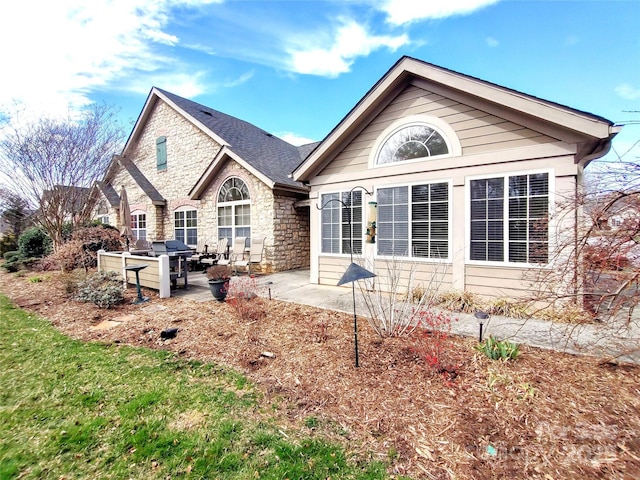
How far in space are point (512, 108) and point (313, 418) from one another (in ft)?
20.5

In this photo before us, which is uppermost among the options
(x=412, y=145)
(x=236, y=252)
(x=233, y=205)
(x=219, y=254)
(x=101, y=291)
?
(x=412, y=145)

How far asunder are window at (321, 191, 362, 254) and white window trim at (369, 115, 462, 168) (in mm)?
1084

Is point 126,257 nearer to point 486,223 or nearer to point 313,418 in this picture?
point 313,418

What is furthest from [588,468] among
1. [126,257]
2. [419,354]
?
[126,257]

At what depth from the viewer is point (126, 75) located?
39.1 ft

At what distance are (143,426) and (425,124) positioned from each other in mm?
7184

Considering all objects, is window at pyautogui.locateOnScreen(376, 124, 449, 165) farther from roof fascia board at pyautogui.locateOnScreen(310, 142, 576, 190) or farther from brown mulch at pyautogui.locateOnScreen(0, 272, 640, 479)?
brown mulch at pyautogui.locateOnScreen(0, 272, 640, 479)

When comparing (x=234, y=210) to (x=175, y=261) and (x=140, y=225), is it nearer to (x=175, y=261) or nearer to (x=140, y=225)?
(x=175, y=261)

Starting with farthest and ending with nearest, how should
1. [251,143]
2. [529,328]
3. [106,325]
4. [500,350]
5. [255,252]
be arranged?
[251,143]
[255,252]
[106,325]
[529,328]
[500,350]

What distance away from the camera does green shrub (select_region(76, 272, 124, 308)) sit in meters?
6.29

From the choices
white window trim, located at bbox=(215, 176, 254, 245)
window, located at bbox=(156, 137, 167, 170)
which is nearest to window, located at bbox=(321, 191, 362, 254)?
white window trim, located at bbox=(215, 176, 254, 245)

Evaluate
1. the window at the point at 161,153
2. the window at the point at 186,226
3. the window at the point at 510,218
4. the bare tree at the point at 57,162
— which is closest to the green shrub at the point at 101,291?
the bare tree at the point at 57,162

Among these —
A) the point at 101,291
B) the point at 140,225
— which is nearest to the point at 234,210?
the point at 101,291

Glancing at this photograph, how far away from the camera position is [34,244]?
1266cm
